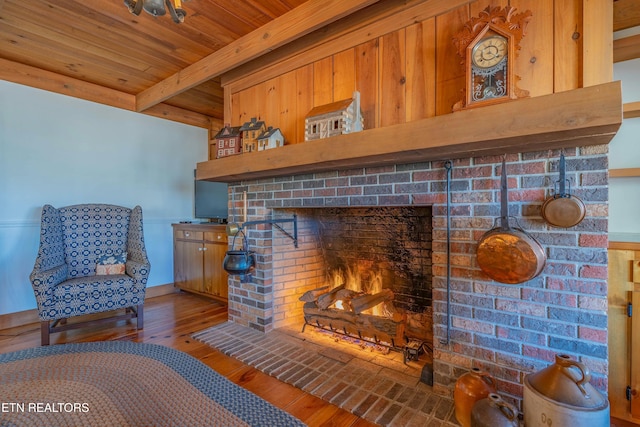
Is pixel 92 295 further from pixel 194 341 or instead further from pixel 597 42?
pixel 597 42

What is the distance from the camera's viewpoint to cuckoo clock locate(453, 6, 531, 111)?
1232mm

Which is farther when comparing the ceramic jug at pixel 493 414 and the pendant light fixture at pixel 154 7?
the pendant light fixture at pixel 154 7

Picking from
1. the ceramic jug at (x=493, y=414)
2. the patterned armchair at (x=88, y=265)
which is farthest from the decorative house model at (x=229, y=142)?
the ceramic jug at (x=493, y=414)

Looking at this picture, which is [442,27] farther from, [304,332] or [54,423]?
[54,423]

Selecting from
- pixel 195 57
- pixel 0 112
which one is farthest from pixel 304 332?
pixel 0 112

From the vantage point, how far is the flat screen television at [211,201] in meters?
3.79

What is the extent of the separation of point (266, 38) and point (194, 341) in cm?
240

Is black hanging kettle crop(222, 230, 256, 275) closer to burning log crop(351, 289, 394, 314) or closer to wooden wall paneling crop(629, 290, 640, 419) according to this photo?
burning log crop(351, 289, 394, 314)

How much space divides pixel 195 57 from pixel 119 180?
179 cm

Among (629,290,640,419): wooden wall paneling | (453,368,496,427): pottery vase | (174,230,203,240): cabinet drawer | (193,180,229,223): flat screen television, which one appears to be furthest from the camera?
(193,180,229,223): flat screen television

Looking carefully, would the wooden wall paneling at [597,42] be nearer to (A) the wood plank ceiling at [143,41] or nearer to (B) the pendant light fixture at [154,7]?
(A) the wood plank ceiling at [143,41]

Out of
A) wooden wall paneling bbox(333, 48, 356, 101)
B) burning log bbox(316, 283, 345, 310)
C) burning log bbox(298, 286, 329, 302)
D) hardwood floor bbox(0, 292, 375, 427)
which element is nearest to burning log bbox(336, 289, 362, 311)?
burning log bbox(316, 283, 345, 310)

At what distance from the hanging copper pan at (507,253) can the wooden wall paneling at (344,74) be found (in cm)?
102

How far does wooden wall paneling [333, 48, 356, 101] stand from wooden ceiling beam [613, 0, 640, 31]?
1.40 metres
